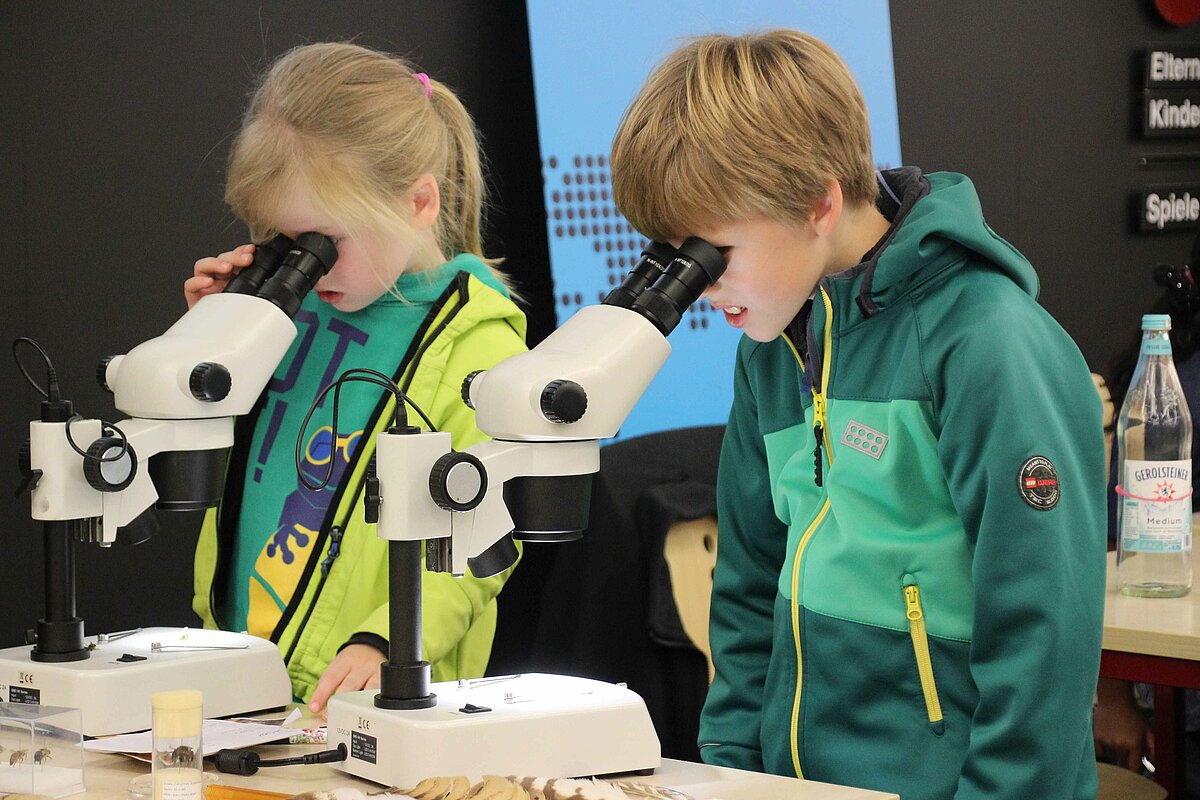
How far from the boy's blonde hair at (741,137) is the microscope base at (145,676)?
668 mm

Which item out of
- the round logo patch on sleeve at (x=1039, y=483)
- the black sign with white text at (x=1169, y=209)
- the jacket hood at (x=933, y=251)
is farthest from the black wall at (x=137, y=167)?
the black sign with white text at (x=1169, y=209)

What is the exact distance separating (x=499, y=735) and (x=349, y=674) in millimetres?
421

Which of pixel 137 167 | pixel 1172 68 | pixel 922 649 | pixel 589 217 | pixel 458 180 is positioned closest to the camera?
pixel 922 649

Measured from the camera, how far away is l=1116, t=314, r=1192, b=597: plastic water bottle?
2035 mm

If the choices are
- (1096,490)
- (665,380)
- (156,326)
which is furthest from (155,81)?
(1096,490)

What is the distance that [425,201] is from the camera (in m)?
1.89

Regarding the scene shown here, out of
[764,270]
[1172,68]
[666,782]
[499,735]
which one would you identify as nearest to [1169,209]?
[1172,68]

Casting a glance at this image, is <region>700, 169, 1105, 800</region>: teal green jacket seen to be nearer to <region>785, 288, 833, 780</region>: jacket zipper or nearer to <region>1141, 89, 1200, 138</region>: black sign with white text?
<region>785, 288, 833, 780</region>: jacket zipper

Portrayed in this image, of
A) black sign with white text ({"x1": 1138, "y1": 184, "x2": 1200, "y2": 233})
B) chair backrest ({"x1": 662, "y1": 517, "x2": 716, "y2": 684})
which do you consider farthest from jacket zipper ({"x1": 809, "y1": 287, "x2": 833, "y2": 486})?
black sign with white text ({"x1": 1138, "y1": 184, "x2": 1200, "y2": 233})

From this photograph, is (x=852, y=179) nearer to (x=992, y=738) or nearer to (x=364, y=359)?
(x=992, y=738)

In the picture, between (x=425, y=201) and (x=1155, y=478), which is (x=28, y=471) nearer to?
(x=425, y=201)

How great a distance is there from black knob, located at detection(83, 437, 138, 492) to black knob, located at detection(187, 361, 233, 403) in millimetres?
98

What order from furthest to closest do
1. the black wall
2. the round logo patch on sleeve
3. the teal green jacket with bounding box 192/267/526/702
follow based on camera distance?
1. the black wall
2. the teal green jacket with bounding box 192/267/526/702
3. the round logo patch on sleeve

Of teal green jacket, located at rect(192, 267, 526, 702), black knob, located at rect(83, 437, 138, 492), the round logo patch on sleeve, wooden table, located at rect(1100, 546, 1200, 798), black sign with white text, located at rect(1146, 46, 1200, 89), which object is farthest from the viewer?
black sign with white text, located at rect(1146, 46, 1200, 89)
